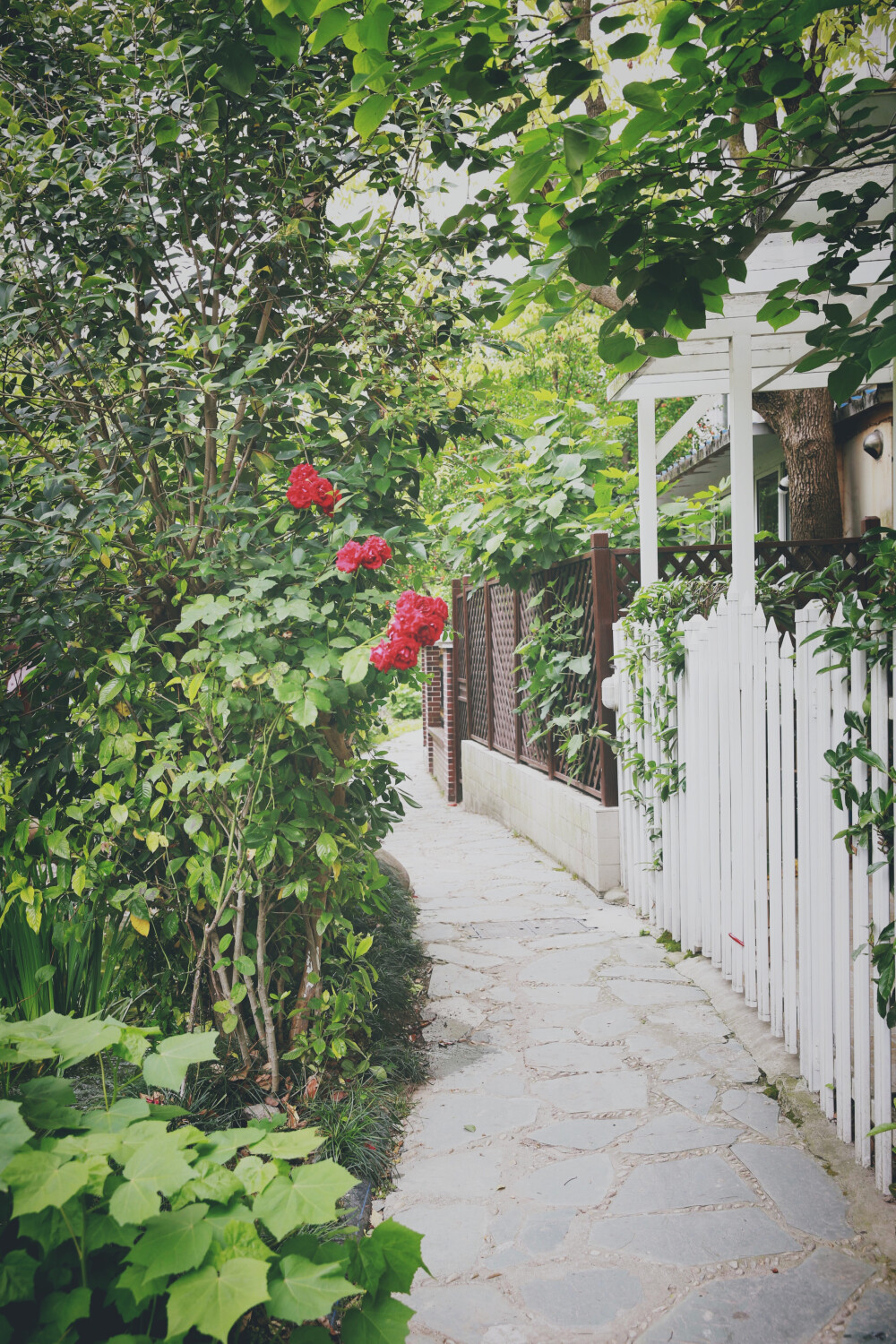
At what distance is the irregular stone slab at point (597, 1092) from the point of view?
297cm

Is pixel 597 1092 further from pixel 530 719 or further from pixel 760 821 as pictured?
pixel 530 719

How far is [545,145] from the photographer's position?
1.80 metres

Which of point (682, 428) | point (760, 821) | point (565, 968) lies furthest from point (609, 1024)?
point (682, 428)

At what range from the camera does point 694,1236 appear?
2.23m

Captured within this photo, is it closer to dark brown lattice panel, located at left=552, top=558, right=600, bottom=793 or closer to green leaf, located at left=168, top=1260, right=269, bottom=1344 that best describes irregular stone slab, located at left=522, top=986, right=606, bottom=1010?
dark brown lattice panel, located at left=552, top=558, right=600, bottom=793

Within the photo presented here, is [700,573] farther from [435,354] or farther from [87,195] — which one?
[87,195]

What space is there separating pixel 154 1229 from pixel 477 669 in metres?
9.01

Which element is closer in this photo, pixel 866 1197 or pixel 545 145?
pixel 545 145

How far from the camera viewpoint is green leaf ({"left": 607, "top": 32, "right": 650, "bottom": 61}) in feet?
5.59

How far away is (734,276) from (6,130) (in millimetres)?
2332

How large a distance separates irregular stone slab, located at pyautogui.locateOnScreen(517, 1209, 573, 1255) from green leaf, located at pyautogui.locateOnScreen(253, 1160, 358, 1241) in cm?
127

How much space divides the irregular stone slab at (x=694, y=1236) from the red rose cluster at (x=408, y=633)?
1599mm

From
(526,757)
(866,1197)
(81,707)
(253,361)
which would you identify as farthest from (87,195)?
(526,757)

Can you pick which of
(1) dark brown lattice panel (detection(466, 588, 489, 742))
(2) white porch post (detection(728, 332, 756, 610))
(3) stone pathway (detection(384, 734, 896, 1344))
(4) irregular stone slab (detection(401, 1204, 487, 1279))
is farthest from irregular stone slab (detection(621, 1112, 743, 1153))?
(1) dark brown lattice panel (detection(466, 588, 489, 742))
